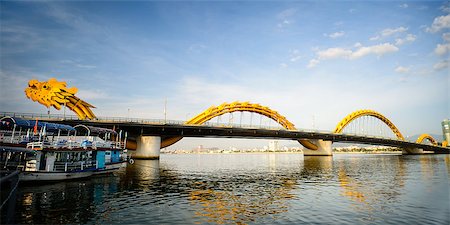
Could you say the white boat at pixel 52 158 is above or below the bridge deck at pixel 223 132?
below

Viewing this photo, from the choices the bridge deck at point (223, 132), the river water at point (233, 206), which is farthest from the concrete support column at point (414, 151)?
the river water at point (233, 206)

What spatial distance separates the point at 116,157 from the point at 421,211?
136 ft

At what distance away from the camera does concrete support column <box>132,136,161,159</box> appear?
78188 millimetres

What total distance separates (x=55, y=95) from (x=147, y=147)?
29.4 meters

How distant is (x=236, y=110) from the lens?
4341 inches

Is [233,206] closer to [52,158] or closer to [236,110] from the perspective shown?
[52,158]

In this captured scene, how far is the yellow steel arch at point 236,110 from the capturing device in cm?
10008

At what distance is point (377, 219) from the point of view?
51.7ft

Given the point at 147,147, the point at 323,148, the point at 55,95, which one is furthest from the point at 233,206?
the point at 323,148

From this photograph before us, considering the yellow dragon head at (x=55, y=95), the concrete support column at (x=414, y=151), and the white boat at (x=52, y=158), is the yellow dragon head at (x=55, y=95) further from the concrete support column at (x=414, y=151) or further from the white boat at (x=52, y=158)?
the concrete support column at (x=414, y=151)

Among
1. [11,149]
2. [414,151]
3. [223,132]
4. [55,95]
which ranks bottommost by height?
[414,151]

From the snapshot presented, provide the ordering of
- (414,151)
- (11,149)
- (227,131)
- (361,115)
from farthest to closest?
(414,151) → (361,115) → (227,131) → (11,149)

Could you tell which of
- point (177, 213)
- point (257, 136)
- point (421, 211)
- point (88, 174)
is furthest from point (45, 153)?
point (257, 136)

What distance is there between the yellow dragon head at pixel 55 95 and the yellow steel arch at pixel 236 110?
2900 centimetres
